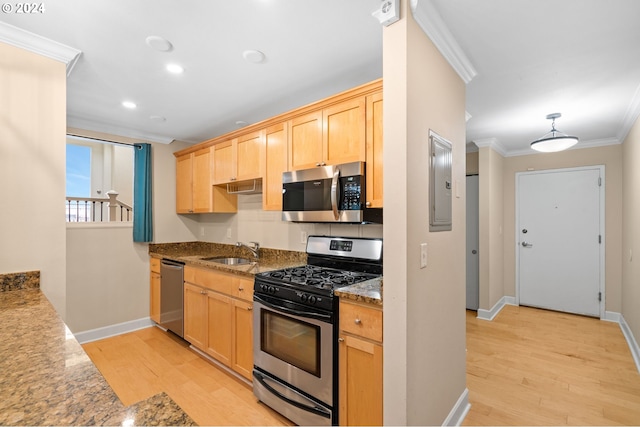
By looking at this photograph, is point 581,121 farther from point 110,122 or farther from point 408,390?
point 110,122

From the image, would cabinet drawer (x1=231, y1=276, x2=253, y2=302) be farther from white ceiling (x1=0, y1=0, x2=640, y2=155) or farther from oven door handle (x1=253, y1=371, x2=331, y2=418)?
white ceiling (x1=0, y1=0, x2=640, y2=155)

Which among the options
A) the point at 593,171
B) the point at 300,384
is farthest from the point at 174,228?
the point at 593,171

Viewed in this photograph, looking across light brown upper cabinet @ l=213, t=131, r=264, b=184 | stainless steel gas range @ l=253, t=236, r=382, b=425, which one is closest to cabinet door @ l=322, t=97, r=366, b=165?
stainless steel gas range @ l=253, t=236, r=382, b=425

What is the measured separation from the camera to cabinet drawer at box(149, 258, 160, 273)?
3854 mm

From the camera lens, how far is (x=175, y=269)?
3488mm

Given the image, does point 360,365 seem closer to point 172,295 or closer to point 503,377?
point 503,377

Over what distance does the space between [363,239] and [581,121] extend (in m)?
2.86

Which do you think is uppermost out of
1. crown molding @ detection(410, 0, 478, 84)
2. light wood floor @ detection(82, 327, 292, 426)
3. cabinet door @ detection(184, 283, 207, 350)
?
crown molding @ detection(410, 0, 478, 84)

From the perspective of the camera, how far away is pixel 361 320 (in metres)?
1.73

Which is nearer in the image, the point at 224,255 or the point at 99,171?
the point at 224,255

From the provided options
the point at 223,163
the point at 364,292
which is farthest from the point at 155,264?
the point at 364,292

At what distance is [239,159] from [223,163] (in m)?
0.32

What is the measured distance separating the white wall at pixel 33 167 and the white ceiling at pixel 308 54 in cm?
27

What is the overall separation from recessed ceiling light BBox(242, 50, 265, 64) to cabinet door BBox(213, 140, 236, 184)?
54.1 inches
